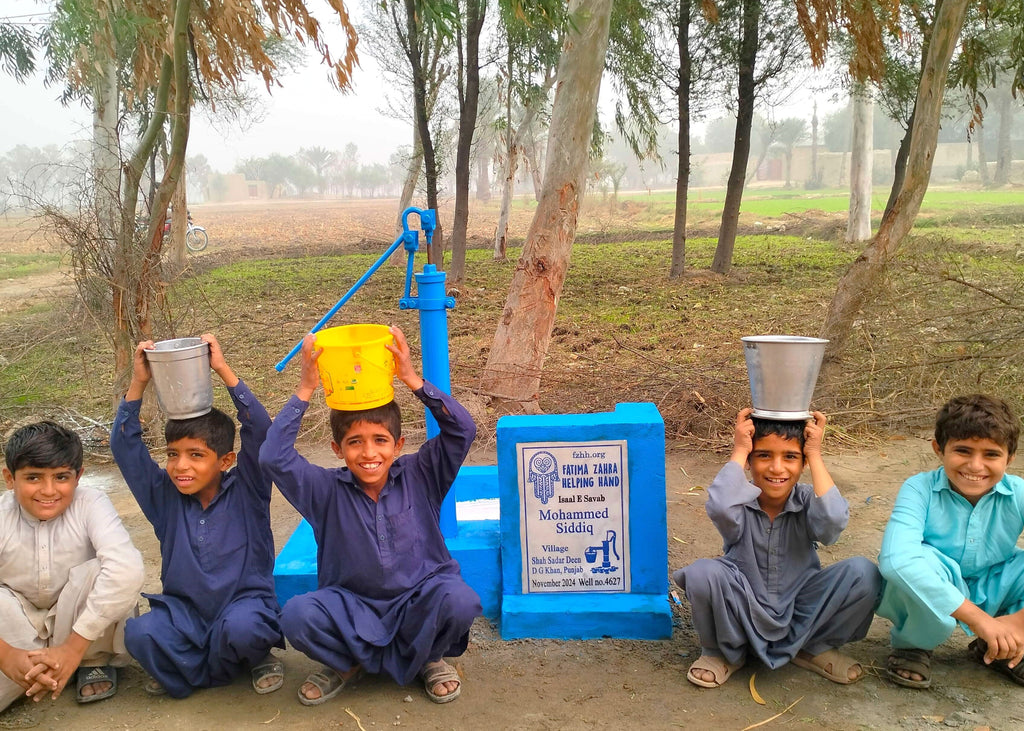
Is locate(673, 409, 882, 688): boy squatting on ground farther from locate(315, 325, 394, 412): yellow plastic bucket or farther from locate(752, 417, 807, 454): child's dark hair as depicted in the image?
locate(315, 325, 394, 412): yellow plastic bucket

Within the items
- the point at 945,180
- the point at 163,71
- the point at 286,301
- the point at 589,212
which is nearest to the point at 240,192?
the point at 589,212

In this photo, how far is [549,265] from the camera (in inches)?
224

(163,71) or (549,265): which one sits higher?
(163,71)

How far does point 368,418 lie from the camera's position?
97.0 inches

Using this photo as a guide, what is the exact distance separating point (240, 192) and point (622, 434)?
90.4 m

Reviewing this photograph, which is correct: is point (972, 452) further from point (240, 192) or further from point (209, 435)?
point (240, 192)

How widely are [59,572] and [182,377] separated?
73cm

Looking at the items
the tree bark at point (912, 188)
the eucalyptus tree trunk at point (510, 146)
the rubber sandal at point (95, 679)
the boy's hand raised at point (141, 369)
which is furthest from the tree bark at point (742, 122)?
the rubber sandal at point (95, 679)

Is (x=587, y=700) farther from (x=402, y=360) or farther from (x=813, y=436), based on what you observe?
(x=402, y=360)

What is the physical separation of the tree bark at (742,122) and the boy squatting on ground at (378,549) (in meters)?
9.67

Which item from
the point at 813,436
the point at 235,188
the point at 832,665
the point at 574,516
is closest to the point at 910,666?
the point at 832,665

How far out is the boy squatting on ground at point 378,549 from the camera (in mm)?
2402

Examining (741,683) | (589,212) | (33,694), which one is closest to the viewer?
(33,694)

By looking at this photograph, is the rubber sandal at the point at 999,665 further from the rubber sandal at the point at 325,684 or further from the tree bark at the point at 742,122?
the tree bark at the point at 742,122
